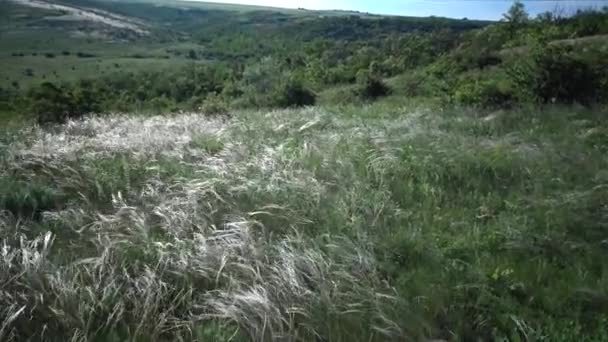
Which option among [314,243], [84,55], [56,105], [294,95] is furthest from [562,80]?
[84,55]

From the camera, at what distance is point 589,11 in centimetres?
2462

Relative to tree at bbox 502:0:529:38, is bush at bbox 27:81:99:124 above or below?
below

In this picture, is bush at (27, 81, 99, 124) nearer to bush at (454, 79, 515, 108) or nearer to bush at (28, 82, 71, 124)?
bush at (28, 82, 71, 124)

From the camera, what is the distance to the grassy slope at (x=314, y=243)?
8.19 ft

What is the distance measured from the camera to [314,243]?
3186 millimetres

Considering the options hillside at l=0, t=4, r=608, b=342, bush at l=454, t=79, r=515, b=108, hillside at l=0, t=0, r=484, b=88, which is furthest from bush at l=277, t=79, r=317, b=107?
hillside at l=0, t=0, r=484, b=88

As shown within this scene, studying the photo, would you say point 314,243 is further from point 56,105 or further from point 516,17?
point 516,17

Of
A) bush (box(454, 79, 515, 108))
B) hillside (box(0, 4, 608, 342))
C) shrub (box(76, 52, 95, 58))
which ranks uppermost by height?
bush (box(454, 79, 515, 108))

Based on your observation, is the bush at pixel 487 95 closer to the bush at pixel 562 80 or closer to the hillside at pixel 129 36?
the bush at pixel 562 80

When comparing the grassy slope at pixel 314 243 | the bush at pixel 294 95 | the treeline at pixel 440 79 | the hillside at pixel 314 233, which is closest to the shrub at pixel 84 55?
the treeline at pixel 440 79

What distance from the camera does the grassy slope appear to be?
250cm

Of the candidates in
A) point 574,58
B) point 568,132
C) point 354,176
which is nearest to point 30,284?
point 354,176

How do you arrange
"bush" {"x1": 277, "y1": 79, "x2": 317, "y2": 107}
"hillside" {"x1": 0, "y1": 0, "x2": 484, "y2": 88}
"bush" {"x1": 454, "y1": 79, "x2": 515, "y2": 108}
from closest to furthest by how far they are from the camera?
"bush" {"x1": 454, "y1": 79, "x2": 515, "y2": 108} → "bush" {"x1": 277, "y1": 79, "x2": 317, "y2": 107} → "hillside" {"x1": 0, "y1": 0, "x2": 484, "y2": 88}

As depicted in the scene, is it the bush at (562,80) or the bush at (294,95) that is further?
the bush at (294,95)
